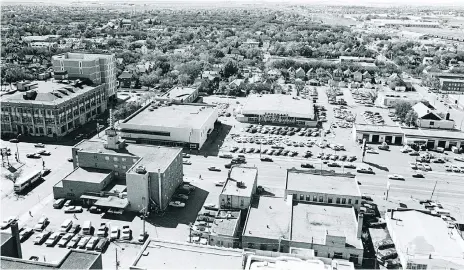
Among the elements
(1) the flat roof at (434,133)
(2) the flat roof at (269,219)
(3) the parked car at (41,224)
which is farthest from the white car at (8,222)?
(1) the flat roof at (434,133)

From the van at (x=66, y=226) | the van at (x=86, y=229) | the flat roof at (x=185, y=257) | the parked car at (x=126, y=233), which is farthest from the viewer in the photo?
the van at (x=66, y=226)

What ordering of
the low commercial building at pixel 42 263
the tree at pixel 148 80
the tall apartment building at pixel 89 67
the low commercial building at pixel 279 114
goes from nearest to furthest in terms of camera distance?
the low commercial building at pixel 42 263 < the low commercial building at pixel 279 114 < the tall apartment building at pixel 89 67 < the tree at pixel 148 80

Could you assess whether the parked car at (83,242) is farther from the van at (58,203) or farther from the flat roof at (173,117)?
the flat roof at (173,117)

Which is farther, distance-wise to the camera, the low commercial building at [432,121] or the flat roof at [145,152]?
the low commercial building at [432,121]

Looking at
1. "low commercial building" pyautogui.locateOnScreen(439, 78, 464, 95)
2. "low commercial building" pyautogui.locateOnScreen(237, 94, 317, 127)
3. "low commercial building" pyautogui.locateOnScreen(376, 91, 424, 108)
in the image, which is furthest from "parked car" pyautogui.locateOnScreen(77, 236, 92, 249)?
"low commercial building" pyautogui.locateOnScreen(439, 78, 464, 95)

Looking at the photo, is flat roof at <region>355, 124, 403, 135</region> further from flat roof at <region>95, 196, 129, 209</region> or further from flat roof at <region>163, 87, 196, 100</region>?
flat roof at <region>95, 196, 129, 209</region>

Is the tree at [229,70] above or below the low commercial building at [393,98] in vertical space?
above

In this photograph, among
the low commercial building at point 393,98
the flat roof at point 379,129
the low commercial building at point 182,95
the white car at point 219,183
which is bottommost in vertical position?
the white car at point 219,183

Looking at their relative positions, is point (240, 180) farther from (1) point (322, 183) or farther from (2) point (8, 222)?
(2) point (8, 222)
